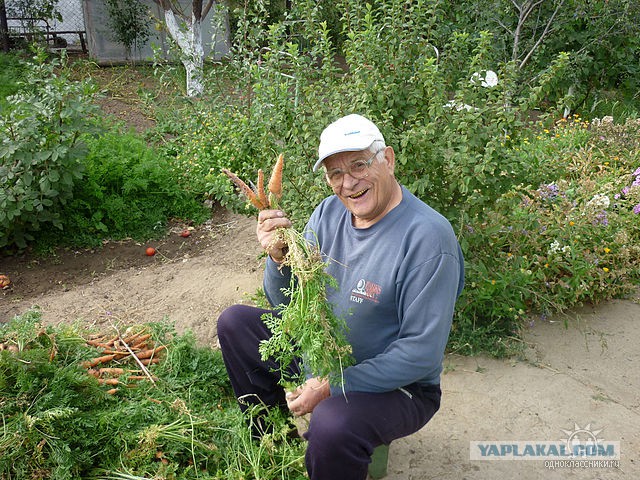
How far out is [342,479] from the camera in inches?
86.5

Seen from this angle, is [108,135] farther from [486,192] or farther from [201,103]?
[486,192]

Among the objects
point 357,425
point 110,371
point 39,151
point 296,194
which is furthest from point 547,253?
point 39,151

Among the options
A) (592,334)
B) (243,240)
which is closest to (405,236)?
(592,334)

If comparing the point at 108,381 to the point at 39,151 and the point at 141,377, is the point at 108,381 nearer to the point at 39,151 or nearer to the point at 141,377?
the point at 141,377

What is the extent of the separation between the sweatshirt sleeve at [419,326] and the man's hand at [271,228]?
1.59ft

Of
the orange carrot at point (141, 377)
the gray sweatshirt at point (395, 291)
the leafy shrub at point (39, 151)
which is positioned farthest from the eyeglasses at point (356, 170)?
the leafy shrub at point (39, 151)

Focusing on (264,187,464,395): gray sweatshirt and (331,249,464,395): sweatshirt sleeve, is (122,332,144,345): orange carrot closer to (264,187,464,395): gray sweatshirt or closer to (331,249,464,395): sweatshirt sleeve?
(264,187,464,395): gray sweatshirt

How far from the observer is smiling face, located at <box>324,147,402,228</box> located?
2326 mm

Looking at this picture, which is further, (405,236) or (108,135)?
(108,135)

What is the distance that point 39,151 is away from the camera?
15.2 ft

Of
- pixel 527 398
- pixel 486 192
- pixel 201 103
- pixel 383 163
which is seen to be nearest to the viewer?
pixel 383 163

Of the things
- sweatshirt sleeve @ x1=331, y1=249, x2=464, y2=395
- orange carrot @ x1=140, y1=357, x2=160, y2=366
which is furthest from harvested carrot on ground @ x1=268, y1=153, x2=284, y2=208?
orange carrot @ x1=140, y1=357, x2=160, y2=366

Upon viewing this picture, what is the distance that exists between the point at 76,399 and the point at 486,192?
91.7 inches

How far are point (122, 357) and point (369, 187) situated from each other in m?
1.79
